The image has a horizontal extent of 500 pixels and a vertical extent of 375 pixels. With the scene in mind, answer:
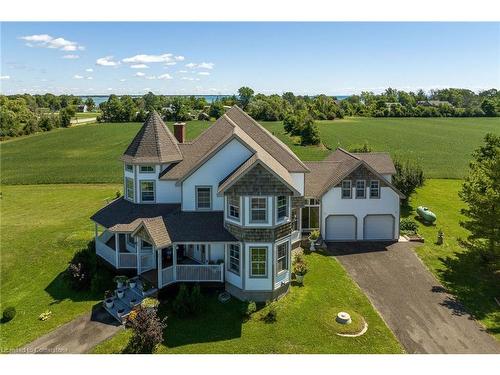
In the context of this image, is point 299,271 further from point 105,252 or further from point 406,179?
point 406,179

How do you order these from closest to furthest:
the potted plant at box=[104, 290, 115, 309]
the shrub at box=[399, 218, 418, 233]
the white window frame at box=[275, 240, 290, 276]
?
the potted plant at box=[104, 290, 115, 309] → the white window frame at box=[275, 240, 290, 276] → the shrub at box=[399, 218, 418, 233]

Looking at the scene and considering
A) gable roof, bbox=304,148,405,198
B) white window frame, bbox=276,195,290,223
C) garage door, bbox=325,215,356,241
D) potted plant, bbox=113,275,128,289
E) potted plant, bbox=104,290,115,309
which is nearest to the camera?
potted plant, bbox=104,290,115,309

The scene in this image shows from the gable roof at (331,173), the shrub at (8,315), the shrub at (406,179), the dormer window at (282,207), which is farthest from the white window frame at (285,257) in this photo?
the shrub at (406,179)

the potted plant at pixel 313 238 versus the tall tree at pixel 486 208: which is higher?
the tall tree at pixel 486 208

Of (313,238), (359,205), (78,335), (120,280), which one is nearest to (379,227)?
(359,205)

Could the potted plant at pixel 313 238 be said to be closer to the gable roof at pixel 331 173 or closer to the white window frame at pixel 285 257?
the gable roof at pixel 331 173

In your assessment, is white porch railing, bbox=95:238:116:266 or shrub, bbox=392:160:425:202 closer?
white porch railing, bbox=95:238:116:266

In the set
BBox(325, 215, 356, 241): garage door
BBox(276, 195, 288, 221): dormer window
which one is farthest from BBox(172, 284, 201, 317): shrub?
BBox(325, 215, 356, 241): garage door

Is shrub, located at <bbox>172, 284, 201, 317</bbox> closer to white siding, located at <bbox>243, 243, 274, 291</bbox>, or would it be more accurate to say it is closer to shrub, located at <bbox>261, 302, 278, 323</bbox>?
white siding, located at <bbox>243, 243, 274, 291</bbox>
